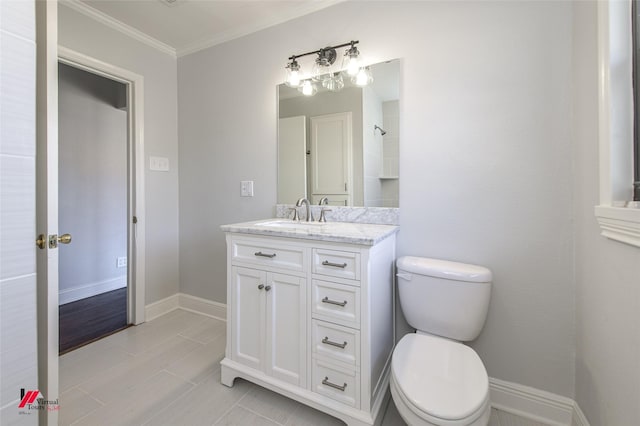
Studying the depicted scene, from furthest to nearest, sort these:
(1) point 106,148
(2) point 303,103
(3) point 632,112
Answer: (1) point 106,148 < (2) point 303,103 < (3) point 632,112

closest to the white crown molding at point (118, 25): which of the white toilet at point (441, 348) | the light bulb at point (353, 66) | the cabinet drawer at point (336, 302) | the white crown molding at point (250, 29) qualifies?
the white crown molding at point (250, 29)

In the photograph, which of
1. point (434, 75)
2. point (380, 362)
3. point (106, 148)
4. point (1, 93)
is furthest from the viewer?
point (106, 148)

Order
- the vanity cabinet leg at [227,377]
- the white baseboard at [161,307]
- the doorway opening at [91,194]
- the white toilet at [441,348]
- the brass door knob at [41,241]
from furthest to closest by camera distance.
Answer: the doorway opening at [91,194] < the white baseboard at [161,307] < the vanity cabinet leg at [227,377] < the white toilet at [441,348] < the brass door knob at [41,241]

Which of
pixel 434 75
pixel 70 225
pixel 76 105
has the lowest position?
pixel 70 225

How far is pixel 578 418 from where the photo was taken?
4.09 ft

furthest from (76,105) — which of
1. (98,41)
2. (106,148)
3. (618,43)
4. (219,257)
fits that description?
(618,43)

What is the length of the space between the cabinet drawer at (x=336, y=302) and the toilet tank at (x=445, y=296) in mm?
368

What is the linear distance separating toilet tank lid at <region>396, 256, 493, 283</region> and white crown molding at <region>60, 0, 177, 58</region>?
2743 mm

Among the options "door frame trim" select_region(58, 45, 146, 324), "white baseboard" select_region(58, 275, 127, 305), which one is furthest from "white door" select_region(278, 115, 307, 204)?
"white baseboard" select_region(58, 275, 127, 305)

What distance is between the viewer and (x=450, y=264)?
1.41m

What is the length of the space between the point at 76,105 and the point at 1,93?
117 inches

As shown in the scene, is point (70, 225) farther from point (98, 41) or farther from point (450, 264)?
point (450, 264)

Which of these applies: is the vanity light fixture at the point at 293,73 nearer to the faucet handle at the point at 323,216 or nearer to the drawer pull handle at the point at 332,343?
the faucet handle at the point at 323,216

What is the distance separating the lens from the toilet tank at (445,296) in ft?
4.27
